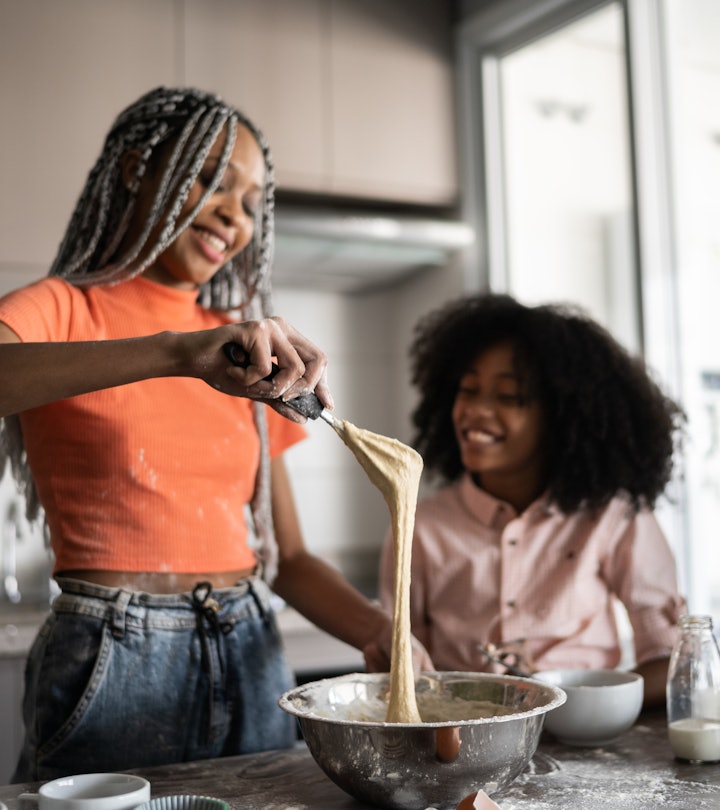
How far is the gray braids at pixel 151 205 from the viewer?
1341 mm

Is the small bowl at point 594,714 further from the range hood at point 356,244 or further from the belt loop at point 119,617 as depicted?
the range hood at point 356,244

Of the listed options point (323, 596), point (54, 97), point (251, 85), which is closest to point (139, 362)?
point (323, 596)

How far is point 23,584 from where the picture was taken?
271 cm

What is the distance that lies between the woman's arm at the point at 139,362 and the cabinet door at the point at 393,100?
1813mm

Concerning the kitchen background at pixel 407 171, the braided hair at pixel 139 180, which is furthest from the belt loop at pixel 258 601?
the kitchen background at pixel 407 171

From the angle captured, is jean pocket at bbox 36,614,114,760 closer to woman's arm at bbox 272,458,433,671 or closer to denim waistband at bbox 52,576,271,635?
denim waistband at bbox 52,576,271,635

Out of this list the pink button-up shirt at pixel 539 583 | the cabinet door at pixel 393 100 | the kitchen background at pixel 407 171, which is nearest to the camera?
the pink button-up shirt at pixel 539 583

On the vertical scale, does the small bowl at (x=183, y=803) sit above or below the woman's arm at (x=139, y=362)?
below

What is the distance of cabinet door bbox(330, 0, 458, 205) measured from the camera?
2.78 meters

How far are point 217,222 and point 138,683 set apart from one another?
60 centimetres

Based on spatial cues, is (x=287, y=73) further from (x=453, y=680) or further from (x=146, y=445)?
(x=453, y=680)

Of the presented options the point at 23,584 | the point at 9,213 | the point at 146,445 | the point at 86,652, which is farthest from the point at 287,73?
the point at 86,652

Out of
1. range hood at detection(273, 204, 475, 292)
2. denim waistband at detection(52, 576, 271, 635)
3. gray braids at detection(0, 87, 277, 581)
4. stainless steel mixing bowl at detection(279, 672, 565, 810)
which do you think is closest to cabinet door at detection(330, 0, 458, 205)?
range hood at detection(273, 204, 475, 292)

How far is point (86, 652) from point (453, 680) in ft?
1.45
